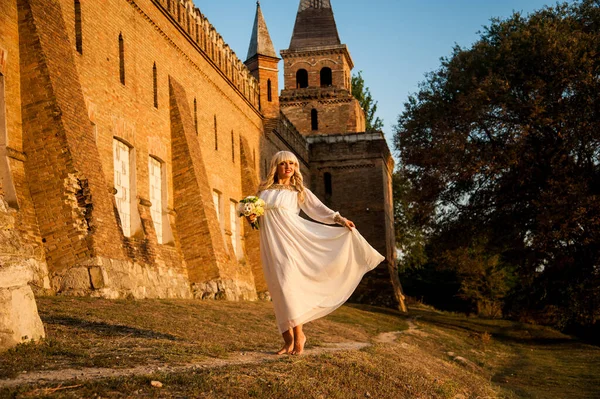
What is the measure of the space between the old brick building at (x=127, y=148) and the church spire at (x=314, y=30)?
11.2 metres

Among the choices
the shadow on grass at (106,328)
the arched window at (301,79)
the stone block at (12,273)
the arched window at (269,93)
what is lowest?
the shadow on grass at (106,328)

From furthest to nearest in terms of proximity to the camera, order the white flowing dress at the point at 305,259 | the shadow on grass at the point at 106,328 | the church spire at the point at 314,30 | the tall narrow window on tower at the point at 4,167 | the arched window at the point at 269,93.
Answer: the church spire at the point at 314,30 → the arched window at the point at 269,93 → the tall narrow window on tower at the point at 4,167 → the shadow on grass at the point at 106,328 → the white flowing dress at the point at 305,259

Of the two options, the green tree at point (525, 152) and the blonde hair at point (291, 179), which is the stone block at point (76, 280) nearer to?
the blonde hair at point (291, 179)

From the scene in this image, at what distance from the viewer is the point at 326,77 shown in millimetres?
46469

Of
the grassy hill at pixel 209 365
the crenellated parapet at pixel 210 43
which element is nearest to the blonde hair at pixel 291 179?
the grassy hill at pixel 209 365

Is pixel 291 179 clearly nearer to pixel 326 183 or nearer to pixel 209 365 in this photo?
pixel 209 365

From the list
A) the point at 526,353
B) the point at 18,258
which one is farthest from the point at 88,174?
the point at 526,353

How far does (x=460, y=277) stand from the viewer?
4775 cm

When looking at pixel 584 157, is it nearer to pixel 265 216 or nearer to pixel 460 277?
pixel 265 216

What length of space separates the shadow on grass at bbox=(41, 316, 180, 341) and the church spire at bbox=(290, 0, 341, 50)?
3816 centimetres

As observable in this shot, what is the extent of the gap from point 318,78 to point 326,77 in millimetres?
811

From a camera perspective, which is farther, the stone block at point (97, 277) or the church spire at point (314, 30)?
the church spire at point (314, 30)

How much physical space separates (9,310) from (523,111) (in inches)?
773

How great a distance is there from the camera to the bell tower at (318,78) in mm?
44844
